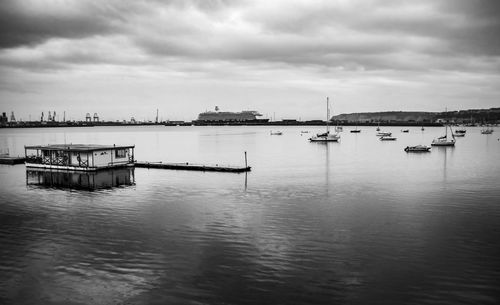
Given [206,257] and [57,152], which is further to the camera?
[57,152]

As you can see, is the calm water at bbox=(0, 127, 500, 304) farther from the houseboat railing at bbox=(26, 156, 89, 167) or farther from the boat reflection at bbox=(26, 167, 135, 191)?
the houseboat railing at bbox=(26, 156, 89, 167)

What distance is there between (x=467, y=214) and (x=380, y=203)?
780 centimetres

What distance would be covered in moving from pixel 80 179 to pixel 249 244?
122 feet

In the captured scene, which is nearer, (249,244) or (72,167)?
(249,244)

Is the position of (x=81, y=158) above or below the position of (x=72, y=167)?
above

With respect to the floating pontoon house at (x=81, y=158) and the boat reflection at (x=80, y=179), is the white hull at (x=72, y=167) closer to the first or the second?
the floating pontoon house at (x=81, y=158)

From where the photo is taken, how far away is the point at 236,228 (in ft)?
105

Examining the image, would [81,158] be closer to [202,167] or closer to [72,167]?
[72,167]

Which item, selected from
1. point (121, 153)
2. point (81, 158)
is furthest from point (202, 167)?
point (81, 158)

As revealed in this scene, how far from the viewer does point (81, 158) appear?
62.5m

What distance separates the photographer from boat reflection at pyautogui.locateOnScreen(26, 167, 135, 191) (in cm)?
5334

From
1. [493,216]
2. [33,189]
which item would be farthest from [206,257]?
[33,189]

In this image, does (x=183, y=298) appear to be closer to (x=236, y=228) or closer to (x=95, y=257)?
(x=95, y=257)

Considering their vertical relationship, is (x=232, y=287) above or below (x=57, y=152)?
below
